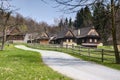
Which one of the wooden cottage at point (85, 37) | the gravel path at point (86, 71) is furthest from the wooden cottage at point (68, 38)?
the gravel path at point (86, 71)

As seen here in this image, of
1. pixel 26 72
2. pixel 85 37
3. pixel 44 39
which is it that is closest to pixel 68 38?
pixel 85 37

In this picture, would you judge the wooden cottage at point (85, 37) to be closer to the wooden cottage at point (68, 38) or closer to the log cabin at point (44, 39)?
the wooden cottage at point (68, 38)

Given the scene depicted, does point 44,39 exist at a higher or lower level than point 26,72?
higher

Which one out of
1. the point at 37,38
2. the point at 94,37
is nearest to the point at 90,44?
the point at 94,37

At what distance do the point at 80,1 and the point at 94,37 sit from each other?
86554 mm

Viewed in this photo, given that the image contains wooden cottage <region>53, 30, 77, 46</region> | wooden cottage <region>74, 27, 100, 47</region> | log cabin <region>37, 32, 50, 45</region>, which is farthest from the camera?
log cabin <region>37, 32, 50, 45</region>

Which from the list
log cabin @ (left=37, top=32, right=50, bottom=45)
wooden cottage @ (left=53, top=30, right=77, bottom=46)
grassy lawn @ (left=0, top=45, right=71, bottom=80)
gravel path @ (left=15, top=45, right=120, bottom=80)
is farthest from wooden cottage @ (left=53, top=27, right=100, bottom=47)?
grassy lawn @ (left=0, top=45, right=71, bottom=80)

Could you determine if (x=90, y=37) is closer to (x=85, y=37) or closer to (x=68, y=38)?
(x=85, y=37)

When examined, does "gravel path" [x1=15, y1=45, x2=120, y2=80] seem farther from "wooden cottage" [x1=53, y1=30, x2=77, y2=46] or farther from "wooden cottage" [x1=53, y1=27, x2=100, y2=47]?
"wooden cottage" [x1=53, y1=30, x2=77, y2=46]

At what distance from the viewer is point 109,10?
26.3 meters

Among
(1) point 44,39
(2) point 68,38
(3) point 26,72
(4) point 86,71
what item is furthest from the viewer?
(1) point 44,39

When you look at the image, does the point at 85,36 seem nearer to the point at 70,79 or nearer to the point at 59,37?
the point at 59,37

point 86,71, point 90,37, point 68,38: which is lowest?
point 86,71

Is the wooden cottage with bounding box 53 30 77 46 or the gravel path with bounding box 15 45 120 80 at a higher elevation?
the wooden cottage with bounding box 53 30 77 46
